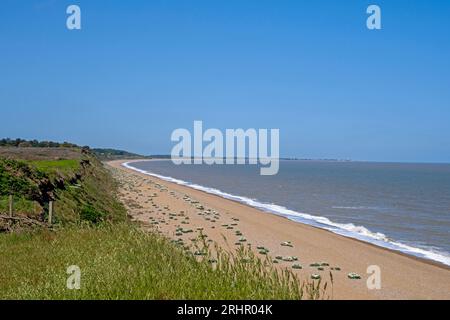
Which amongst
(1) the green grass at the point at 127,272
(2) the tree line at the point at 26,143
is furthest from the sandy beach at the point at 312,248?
(2) the tree line at the point at 26,143

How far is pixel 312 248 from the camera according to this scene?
22375 millimetres

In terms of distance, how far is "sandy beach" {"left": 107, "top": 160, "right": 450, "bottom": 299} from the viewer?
1570 cm

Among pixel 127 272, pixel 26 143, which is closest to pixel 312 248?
pixel 127 272

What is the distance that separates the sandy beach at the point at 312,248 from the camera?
15.7 m

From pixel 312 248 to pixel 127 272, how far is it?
14.4 meters

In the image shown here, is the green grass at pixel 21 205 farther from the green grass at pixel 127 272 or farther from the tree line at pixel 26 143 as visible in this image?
the tree line at pixel 26 143

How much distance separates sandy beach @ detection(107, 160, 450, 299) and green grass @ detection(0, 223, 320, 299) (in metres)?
1.88

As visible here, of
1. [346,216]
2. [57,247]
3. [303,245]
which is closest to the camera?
[57,247]

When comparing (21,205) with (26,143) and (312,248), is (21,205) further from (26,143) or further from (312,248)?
(26,143)

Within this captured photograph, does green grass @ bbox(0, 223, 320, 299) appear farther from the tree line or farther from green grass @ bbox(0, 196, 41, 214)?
the tree line

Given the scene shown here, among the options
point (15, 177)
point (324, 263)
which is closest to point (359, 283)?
point (324, 263)
